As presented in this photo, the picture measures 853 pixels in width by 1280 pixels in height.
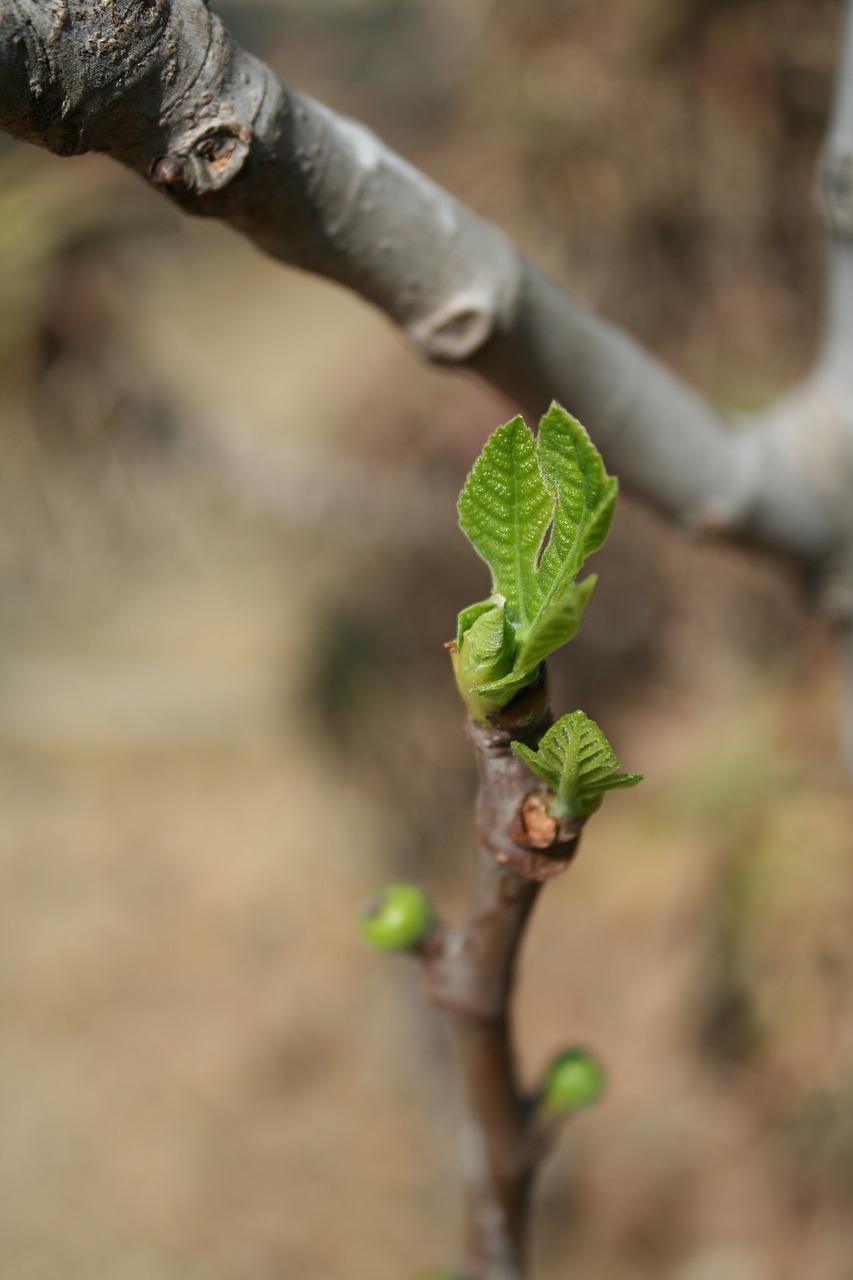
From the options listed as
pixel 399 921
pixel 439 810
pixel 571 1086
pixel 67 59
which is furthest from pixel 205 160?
pixel 439 810

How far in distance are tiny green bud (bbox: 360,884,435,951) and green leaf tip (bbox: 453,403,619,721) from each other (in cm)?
15

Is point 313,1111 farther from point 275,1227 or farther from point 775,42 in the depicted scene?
point 775,42

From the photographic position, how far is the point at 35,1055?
2391 millimetres

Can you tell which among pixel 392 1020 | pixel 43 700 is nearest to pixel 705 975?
pixel 392 1020

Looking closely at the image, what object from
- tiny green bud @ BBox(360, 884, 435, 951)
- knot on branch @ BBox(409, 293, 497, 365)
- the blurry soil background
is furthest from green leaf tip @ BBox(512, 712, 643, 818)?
the blurry soil background

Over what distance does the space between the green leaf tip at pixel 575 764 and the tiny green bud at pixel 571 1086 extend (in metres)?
0.23

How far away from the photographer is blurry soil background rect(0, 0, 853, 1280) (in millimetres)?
1456

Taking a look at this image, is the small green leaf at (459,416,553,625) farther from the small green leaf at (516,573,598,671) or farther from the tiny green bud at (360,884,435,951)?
the tiny green bud at (360,884,435,951)

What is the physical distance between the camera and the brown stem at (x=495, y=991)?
0.33m

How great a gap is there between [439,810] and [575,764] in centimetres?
223

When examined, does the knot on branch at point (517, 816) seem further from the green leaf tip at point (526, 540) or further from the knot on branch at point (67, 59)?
the knot on branch at point (67, 59)

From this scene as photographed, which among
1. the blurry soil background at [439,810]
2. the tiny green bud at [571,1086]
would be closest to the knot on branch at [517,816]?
the tiny green bud at [571,1086]

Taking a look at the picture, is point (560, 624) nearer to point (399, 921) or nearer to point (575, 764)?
point (575, 764)

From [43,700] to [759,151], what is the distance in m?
2.70
